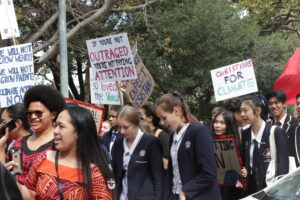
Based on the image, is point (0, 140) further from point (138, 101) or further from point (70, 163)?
point (138, 101)

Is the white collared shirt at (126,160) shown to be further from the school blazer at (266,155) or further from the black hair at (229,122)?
the black hair at (229,122)

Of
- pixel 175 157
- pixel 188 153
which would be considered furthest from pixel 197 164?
pixel 175 157

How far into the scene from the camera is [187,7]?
24.8 metres

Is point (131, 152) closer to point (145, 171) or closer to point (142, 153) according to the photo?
point (142, 153)

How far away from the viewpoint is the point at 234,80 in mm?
11320

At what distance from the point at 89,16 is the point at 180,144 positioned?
1171 centimetres

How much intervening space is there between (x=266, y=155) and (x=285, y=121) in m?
1.85

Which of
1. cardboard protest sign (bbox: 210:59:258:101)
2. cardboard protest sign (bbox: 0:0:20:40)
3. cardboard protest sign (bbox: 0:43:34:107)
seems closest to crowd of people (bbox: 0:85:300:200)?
cardboard protest sign (bbox: 0:43:34:107)

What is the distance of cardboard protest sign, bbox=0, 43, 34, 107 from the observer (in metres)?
8.86

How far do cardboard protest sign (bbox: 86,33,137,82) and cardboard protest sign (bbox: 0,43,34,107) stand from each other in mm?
1438

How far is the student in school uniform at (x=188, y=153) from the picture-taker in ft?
17.4

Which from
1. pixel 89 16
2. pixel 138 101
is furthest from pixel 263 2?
pixel 138 101

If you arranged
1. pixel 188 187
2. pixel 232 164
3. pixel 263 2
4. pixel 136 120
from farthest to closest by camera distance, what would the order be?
pixel 263 2 → pixel 232 164 → pixel 136 120 → pixel 188 187

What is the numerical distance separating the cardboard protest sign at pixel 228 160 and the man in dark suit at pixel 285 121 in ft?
2.56
